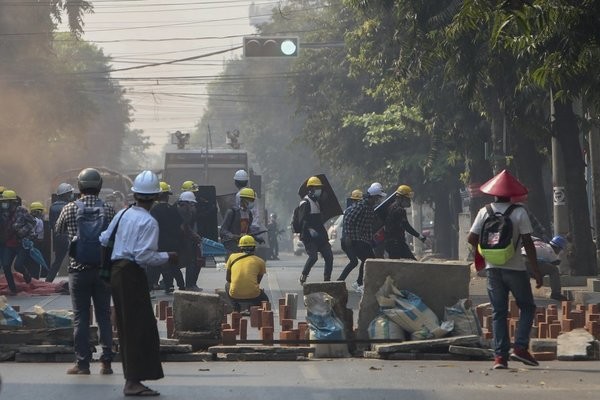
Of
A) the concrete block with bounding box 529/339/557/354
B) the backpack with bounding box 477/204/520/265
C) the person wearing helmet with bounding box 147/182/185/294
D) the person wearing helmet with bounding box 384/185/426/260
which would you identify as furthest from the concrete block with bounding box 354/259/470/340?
the person wearing helmet with bounding box 384/185/426/260

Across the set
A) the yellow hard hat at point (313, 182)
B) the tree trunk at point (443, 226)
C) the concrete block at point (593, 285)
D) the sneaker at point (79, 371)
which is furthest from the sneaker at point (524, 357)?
the tree trunk at point (443, 226)

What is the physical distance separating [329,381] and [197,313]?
2.75 m

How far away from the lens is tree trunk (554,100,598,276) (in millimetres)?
25562

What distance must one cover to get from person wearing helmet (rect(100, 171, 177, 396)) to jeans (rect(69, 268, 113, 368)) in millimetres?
1207

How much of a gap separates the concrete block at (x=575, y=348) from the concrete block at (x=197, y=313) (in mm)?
3087

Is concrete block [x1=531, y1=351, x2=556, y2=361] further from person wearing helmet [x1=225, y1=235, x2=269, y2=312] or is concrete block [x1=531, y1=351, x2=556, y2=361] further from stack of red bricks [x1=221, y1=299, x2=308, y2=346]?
person wearing helmet [x1=225, y1=235, x2=269, y2=312]

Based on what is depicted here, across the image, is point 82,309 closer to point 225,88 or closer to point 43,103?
point 43,103

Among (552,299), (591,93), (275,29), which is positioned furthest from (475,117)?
(275,29)

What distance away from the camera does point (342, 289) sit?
548 inches

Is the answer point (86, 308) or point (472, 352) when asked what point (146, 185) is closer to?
point (86, 308)

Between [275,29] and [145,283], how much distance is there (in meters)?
74.6

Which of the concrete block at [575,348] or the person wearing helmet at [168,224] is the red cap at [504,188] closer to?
the concrete block at [575,348]

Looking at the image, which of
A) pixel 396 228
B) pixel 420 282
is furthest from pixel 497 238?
pixel 396 228

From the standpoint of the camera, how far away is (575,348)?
13.3 meters
